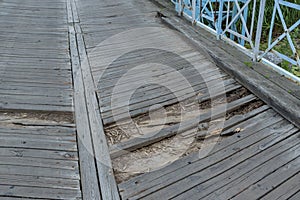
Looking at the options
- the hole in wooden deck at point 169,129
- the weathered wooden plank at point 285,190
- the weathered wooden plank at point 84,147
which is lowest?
the hole in wooden deck at point 169,129

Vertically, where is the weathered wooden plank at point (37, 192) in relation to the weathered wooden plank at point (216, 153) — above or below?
above

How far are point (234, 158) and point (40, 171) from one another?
3.11ft

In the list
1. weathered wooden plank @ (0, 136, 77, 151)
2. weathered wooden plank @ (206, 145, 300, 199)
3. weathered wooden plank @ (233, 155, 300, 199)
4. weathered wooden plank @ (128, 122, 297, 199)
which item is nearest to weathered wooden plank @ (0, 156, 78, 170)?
weathered wooden plank @ (0, 136, 77, 151)

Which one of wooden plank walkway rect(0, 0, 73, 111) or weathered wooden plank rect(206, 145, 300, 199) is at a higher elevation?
wooden plank walkway rect(0, 0, 73, 111)

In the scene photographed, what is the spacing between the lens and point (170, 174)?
168 cm

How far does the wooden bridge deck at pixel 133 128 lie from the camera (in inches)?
63.2

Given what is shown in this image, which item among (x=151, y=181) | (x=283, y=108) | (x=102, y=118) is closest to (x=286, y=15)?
(x=283, y=108)

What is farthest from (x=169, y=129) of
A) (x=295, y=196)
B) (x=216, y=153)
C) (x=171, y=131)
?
(x=295, y=196)

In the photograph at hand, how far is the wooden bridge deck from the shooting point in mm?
1605

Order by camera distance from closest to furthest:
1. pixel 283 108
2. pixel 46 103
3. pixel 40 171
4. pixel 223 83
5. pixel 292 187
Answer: pixel 292 187, pixel 40 171, pixel 283 108, pixel 46 103, pixel 223 83

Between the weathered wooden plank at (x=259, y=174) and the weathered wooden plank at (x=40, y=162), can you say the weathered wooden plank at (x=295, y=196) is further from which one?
the weathered wooden plank at (x=40, y=162)

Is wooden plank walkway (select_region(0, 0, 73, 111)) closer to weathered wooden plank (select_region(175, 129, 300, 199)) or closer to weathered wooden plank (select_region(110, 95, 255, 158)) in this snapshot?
weathered wooden plank (select_region(110, 95, 255, 158))

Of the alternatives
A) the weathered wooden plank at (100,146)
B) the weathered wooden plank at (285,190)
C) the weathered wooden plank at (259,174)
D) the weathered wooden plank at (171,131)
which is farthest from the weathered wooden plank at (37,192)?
the weathered wooden plank at (285,190)

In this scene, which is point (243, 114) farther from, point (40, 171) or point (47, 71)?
point (47, 71)
